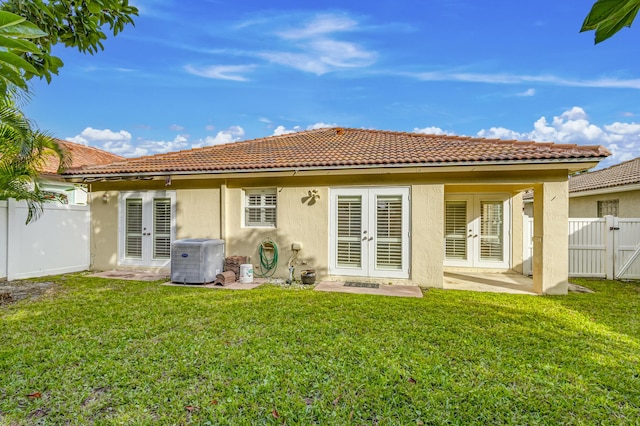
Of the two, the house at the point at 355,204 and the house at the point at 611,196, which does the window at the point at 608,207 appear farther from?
the house at the point at 355,204

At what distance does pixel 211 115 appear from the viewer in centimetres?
1630

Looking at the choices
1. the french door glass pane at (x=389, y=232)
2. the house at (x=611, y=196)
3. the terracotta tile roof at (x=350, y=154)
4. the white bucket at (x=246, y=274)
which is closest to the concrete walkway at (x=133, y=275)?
the white bucket at (x=246, y=274)

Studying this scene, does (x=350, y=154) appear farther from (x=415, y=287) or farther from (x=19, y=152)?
(x=19, y=152)

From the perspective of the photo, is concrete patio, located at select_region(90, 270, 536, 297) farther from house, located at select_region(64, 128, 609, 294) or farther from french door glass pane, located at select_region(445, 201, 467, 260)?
french door glass pane, located at select_region(445, 201, 467, 260)

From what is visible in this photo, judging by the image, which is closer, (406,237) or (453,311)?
(453,311)

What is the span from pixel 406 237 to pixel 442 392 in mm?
6005

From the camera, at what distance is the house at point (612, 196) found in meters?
13.6

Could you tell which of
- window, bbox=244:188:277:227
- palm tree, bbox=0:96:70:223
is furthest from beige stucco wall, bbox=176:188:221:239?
palm tree, bbox=0:96:70:223

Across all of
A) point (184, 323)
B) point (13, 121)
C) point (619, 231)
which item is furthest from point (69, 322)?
point (619, 231)

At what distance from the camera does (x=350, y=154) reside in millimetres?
10281

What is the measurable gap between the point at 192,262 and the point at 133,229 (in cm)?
373

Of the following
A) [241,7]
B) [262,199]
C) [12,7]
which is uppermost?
[241,7]

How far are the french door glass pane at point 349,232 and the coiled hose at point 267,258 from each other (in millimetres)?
2040

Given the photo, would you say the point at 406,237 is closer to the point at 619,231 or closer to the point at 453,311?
the point at 453,311
